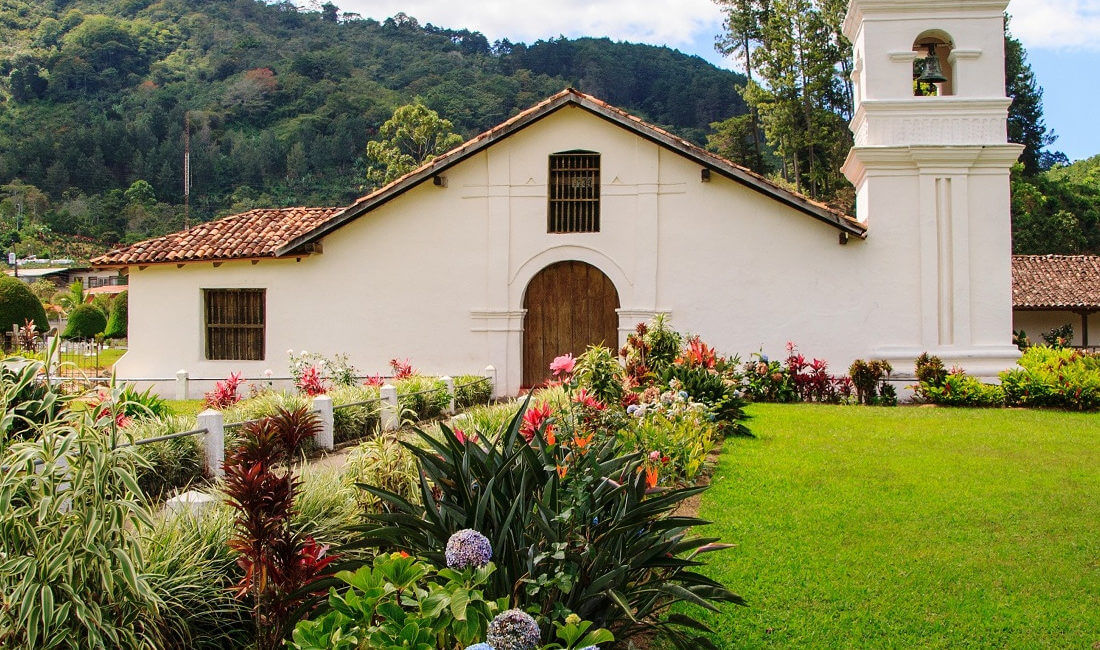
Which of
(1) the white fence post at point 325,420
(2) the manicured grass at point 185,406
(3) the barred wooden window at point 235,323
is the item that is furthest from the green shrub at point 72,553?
(3) the barred wooden window at point 235,323

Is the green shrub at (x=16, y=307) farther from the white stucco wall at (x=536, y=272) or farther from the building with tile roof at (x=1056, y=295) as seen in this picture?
the building with tile roof at (x=1056, y=295)

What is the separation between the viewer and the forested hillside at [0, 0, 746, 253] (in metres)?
60.0

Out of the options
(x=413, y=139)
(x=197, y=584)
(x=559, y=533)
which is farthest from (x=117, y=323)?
(x=559, y=533)

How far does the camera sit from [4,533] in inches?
128

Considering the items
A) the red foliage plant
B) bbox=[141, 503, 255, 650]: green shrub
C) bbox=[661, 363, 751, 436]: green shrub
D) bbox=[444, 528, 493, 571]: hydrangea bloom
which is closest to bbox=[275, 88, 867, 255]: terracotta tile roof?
the red foliage plant

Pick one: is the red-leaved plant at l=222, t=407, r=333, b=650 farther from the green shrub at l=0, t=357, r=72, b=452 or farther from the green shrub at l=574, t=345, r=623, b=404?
the green shrub at l=574, t=345, r=623, b=404

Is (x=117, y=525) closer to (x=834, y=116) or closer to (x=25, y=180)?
(x=834, y=116)

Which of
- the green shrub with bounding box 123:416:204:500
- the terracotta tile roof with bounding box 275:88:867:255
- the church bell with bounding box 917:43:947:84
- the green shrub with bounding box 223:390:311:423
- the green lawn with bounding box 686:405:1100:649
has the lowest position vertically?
the green lawn with bounding box 686:405:1100:649

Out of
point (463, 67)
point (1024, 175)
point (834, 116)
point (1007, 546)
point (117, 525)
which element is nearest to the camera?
point (117, 525)

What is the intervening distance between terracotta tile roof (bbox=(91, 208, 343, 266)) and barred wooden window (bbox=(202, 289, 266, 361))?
836 millimetres

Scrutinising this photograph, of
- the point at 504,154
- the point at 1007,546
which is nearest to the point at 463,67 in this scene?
the point at 504,154

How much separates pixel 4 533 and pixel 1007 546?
5639 millimetres

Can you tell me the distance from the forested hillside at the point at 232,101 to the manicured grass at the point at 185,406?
41959mm

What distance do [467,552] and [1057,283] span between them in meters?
31.0
